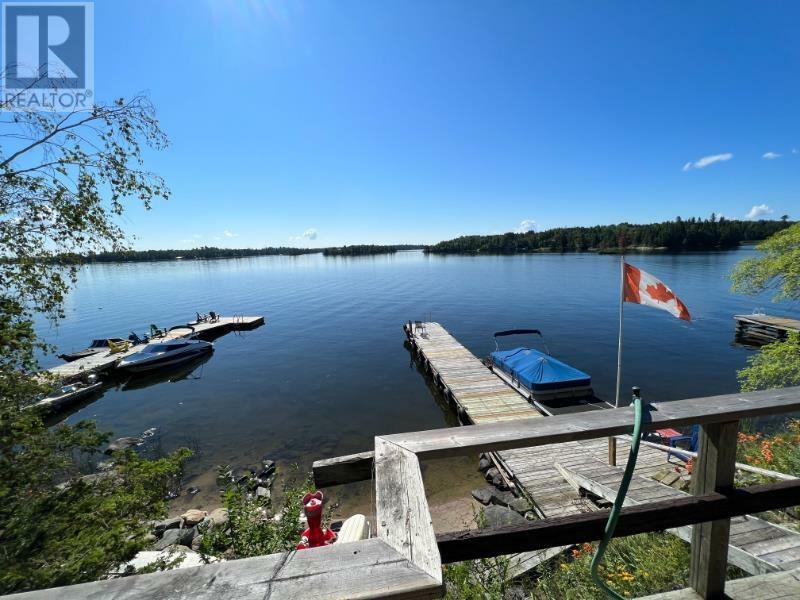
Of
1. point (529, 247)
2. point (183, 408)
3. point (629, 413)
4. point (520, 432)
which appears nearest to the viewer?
point (520, 432)

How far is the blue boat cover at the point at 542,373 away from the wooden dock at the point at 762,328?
2080 centimetres

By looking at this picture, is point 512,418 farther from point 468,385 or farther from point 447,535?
point 447,535

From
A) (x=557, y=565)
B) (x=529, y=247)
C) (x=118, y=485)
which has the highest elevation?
(x=529, y=247)

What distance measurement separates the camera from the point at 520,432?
1.62 meters

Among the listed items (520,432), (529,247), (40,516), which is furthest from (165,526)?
(529,247)

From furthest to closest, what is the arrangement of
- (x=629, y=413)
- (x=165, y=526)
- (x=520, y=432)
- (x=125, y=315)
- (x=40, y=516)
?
(x=125, y=315), (x=165, y=526), (x=40, y=516), (x=629, y=413), (x=520, y=432)

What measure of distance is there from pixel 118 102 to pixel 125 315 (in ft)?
171

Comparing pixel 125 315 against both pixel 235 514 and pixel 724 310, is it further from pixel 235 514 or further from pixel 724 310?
pixel 724 310

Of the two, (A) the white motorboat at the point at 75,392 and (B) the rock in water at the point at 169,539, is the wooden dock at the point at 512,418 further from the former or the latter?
(A) the white motorboat at the point at 75,392

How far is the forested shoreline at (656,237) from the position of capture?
374 ft

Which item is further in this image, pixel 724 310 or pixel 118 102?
pixel 724 310

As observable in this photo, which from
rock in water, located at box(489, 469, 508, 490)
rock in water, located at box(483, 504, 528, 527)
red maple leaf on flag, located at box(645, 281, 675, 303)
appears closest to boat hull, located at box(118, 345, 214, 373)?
rock in water, located at box(489, 469, 508, 490)

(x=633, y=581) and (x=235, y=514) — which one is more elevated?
(x=633, y=581)

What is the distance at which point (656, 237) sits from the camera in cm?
11781
